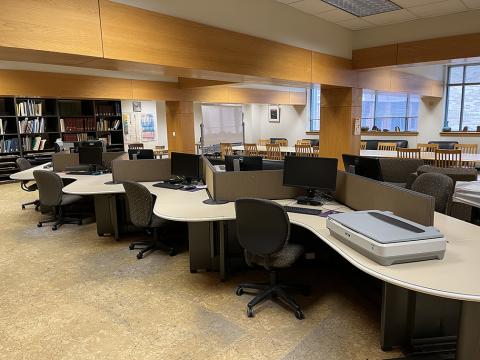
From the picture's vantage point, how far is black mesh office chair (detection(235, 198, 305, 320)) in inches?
99.9

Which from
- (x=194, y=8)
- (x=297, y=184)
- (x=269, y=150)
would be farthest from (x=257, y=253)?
(x=269, y=150)

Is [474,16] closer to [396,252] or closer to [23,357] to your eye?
[396,252]

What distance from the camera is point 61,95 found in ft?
22.2

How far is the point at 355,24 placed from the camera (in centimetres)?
527

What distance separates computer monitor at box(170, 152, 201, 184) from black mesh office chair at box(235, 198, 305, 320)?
1.77 meters

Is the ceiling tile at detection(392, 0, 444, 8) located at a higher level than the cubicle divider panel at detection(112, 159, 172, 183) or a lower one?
higher

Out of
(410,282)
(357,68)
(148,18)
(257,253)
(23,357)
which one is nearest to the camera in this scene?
(410,282)

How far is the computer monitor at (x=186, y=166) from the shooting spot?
4340 mm

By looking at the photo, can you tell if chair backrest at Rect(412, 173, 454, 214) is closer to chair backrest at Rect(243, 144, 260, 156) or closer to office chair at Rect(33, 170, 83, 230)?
office chair at Rect(33, 170, 83, 230)

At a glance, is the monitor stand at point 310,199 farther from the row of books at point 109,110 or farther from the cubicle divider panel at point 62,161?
the row of books at point 109,110

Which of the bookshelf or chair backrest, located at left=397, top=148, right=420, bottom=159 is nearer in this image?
chair backrest, located at left=397, top=148, right=420, bottom=159

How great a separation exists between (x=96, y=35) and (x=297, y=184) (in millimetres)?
2222

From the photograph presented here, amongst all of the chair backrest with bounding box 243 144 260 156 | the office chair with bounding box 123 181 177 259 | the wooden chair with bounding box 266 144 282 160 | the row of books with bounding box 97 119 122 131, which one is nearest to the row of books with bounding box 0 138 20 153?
the row of books with bounding box 97 119 122 131

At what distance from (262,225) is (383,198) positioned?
3.12ft
